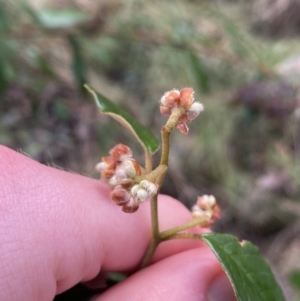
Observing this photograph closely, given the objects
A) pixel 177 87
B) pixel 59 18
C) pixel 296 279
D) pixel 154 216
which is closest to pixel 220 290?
pixel 154 216

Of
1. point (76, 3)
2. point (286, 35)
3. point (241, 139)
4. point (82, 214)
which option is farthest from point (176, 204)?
point (286, 35)

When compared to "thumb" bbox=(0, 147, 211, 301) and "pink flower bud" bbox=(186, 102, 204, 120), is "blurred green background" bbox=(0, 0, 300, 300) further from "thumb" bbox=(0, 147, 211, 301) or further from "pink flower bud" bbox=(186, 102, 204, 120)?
"pink flower bud" bbox=(186, 102, 204, 120)

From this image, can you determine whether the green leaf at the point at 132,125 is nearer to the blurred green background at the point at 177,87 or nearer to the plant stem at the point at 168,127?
the plant stem at the point at 168,127

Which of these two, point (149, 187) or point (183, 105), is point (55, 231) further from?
point (183, 105)

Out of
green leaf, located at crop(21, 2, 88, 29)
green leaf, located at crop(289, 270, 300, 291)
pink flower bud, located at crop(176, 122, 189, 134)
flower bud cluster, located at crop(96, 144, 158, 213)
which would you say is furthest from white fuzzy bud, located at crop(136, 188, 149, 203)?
green leaf, located at crop(21, 2, 88, 29)

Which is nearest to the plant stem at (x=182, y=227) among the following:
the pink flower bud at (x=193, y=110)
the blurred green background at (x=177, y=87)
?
the pink flower bud at (x=193, y=110)
